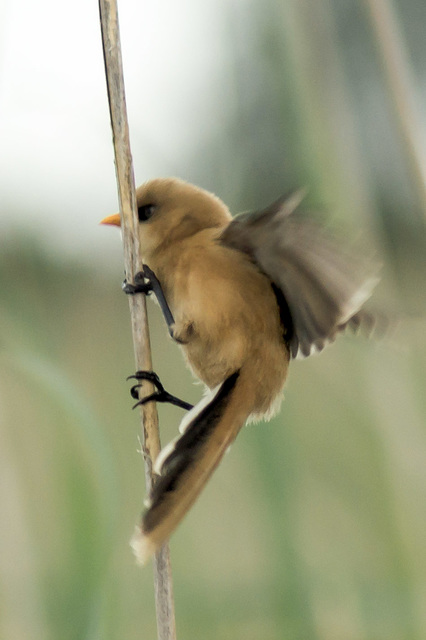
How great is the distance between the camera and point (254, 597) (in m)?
1.05

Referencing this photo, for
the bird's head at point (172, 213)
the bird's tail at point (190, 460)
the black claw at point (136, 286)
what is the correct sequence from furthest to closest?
the bird's head at point (172, 213) → the black claw at point (136, 286) → the bird's tail at point (190, 460)

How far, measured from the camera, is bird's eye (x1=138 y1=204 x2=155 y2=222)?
104 cm

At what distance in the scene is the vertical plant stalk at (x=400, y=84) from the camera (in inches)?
39.9

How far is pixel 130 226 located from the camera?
0.82m

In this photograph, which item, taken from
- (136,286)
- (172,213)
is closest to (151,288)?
(136,286)

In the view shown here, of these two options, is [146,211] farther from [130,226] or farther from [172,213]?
[130,226]

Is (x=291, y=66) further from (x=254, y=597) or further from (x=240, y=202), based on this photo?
(x=254, y=597)

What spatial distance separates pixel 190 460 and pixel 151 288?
265 mm

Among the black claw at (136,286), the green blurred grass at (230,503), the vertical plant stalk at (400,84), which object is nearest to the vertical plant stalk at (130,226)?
the black claw at (136,286)

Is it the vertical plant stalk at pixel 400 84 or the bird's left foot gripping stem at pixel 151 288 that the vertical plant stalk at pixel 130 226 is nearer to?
the bird's left foot gripping stem at pixel 151 288

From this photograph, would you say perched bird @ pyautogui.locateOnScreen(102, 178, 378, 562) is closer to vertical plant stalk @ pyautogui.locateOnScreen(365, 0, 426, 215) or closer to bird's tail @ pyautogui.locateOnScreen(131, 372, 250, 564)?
bird's tail @ pyautogui.locateOnScreen(131, 372, 250, 564)

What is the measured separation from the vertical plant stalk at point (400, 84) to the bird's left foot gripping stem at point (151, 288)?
42cm

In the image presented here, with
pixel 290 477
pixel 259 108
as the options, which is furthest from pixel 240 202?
pixel 290 477

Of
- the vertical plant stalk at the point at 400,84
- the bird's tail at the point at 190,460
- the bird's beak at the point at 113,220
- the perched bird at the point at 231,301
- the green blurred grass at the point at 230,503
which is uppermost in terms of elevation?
the vertical plant stalk at the point at 400,84
